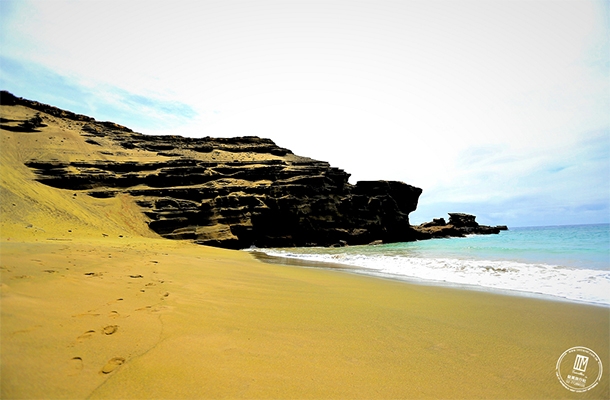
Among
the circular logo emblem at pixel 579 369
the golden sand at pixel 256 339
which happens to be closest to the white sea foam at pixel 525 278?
the golden sand at pixel 256 339

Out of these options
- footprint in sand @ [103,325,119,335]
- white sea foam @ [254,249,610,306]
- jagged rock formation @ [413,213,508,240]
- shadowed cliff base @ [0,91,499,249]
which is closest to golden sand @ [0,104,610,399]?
footprint in sand @ [103,325,119,335]

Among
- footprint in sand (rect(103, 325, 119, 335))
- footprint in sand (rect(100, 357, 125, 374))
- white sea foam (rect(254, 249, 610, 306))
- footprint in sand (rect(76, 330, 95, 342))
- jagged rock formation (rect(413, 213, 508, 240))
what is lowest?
footprint in sand (rect(103, 325, 119, 335))

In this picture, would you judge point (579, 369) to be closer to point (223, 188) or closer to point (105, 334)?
point (105, 334)

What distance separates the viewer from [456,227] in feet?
211

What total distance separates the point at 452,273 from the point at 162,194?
27670mm

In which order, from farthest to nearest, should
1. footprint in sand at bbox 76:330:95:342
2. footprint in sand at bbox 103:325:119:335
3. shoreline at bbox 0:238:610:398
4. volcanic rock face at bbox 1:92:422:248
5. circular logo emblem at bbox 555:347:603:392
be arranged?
volcanic rock face at bbox 1:92:422:248
circular logo emblem at bbox 555:347:603:392
footprint in sand at bbox 103:325:119:335
footprint in sand at bbox 76:330:95:342
shoreline at bbox 0:238:610:398

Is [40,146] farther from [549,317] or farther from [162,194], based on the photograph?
[549,317]

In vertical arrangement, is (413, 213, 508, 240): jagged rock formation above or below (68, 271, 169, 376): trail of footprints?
above

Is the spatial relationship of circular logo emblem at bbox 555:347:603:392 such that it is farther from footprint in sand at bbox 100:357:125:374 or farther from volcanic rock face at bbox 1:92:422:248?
volcanic rock face at bbox 1:92:422:248

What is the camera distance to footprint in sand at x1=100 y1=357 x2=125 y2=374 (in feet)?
6.45

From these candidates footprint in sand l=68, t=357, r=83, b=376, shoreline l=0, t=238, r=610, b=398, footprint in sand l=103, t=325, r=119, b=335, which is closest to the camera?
footprint in sand l=68, t=357, r=83, b=376

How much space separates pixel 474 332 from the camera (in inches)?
151

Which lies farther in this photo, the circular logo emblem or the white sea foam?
the white sea foam

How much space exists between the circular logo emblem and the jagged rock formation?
5463 centimetres
